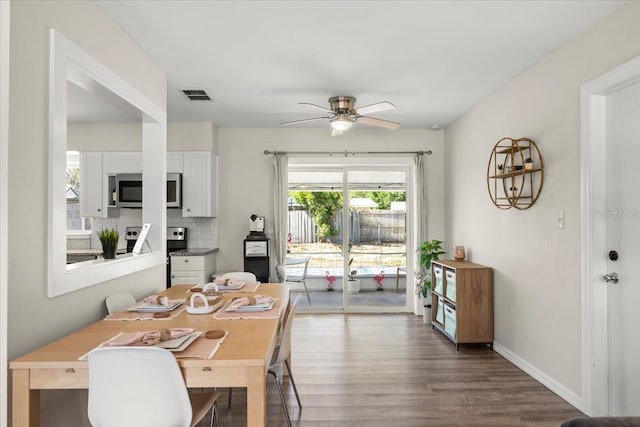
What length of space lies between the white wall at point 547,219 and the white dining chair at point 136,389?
8.63 ft

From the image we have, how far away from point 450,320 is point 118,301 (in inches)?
124

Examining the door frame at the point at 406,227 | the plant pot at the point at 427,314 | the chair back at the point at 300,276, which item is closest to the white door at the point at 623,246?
the plant pot at the point at 427,314

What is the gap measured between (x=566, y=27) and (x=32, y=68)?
3093 millimetres

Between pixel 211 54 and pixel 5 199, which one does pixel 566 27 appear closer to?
pixel 211 54

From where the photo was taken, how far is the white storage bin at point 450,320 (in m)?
4.06

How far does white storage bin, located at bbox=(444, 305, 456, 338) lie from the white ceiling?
2.21 meters

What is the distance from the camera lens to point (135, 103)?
283 centimetres

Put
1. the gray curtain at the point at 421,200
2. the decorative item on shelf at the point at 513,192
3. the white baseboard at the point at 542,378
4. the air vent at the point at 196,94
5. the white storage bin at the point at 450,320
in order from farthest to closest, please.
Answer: the gray curtain at the point at 421,200 → the white storage bin at the point at 450,320 → the air vent at the point at 196,94 → the decorative item on shelf at the point at 513,192 → the white baseboard at the point at 542,378

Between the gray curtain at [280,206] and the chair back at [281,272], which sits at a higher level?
the gray curtain at [280,206]

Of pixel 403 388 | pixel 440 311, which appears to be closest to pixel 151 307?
pixel 403 388

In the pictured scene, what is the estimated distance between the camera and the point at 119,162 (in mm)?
5156

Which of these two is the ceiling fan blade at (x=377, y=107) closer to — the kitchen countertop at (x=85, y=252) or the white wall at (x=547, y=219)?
the white wall at (x=547, y=219)

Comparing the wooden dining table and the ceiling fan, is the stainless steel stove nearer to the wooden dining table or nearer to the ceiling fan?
the ceiling fan

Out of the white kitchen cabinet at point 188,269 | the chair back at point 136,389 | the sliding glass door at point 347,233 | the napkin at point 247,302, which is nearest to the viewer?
the chair back at point 136,389
